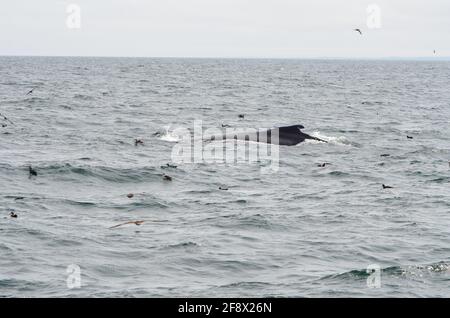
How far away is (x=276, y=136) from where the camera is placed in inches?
1393

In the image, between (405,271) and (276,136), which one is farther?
(276,136)

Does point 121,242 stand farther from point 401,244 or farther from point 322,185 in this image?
point 322,185

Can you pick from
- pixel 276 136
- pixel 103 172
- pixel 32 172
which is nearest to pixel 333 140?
pixel 276 136

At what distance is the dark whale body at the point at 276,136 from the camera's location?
34688 millimetres

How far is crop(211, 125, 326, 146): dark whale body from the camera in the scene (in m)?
34.7

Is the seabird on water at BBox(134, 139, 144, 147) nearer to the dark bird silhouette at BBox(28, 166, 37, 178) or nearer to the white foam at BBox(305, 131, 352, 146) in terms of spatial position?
the white foam at BBox(305, 131, 352, 146)

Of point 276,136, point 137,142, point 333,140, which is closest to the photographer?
point 137,142

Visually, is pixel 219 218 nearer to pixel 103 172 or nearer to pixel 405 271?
pixel 405 271

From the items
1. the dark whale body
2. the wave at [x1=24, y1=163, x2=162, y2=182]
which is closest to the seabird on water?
the dark whale body

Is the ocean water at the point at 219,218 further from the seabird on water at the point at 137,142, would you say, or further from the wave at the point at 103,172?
the seabird on water at the point at 137,142

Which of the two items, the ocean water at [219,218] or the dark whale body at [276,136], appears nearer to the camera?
the ocean water at [219,218]

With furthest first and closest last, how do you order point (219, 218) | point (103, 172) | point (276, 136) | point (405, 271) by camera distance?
point (276, 136)
point (103, 172)
point (219, 218)
point (405, 271)

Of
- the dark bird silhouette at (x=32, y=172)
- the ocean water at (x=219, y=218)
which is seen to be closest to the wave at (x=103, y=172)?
the ocean water at (x=219, y=218)
